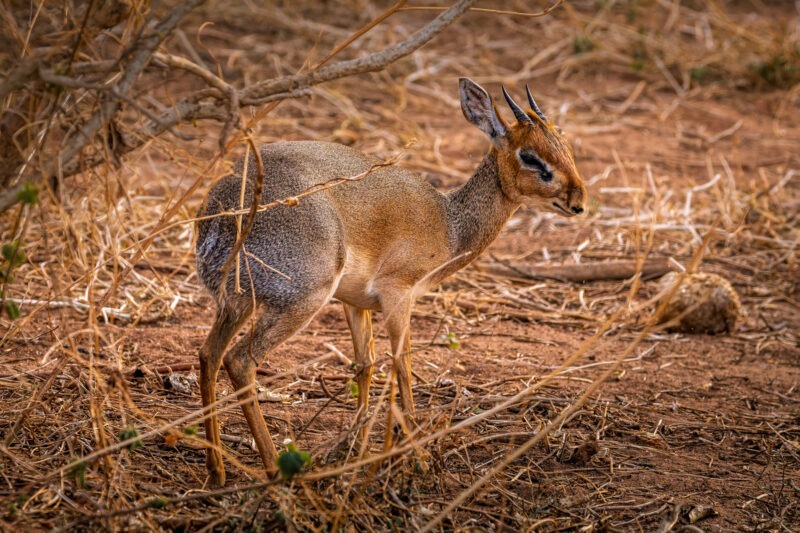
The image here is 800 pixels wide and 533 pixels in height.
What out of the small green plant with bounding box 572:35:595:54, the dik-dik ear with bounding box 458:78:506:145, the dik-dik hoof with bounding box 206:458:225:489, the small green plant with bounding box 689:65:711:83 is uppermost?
the dik-dik ear with bounding box 458:78:506:145

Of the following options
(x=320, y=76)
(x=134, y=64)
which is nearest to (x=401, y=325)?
(x=320, y=76)

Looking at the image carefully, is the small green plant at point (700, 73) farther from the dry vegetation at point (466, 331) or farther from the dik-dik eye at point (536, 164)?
the dik-dik eye at point (536, 164)

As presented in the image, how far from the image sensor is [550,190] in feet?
15.3

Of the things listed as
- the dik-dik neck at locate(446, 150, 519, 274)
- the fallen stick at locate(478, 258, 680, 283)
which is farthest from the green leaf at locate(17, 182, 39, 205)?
the fallen stick at locate(478, 258, 680, 283)

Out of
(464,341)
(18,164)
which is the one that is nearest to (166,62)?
(18,164)

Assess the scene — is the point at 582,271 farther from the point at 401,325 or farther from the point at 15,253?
the point at 15,253

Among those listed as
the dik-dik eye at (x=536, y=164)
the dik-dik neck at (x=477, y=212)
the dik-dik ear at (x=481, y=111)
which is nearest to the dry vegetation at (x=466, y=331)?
the dik-dik neck at (x=477, y=212)

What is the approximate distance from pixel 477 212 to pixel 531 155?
401 millimetres

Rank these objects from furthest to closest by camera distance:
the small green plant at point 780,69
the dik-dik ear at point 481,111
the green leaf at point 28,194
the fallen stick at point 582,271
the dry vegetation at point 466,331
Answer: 1. the small green plant at point 780,69
2. the fallen stick at point 582,271
3. the dik-dik ear at point 481,111
4. the dry vegetation at point 466,331
5. the green leaf at point 28,194

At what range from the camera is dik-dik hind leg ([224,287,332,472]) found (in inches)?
152

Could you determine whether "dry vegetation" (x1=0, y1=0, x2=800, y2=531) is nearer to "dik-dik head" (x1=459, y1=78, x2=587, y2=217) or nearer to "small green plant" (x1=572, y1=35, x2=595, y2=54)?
"small green plant" (x1=572, y1=35, x2=595, y2=54)

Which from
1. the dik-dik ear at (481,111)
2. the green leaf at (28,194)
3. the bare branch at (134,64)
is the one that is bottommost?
the dik-dik ear at (481,111)

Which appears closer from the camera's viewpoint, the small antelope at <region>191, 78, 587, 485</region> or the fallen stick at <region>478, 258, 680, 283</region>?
the small antelope at <region>191, 78, 587, 485</region>

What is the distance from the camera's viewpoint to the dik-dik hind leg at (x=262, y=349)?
152 inches
